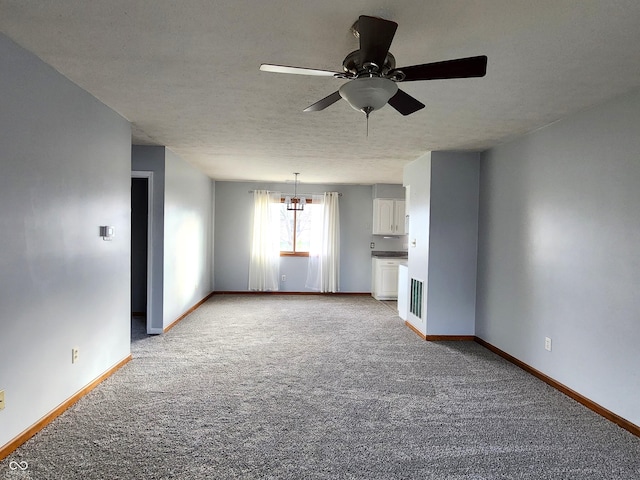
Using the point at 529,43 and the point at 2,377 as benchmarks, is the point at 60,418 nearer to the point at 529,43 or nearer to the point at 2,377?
the point at 2,377

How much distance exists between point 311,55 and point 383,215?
540cm

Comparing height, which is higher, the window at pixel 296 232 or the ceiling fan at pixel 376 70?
the ceiling fan at pixel 376 70

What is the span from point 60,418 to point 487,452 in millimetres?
2747

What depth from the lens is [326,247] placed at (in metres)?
7.38

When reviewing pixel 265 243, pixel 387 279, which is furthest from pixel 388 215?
pixel 265 243

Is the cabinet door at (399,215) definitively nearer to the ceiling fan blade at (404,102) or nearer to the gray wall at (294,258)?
the gray wall at (294,258)

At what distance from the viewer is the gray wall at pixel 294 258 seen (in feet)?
24.3

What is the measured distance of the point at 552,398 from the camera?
2928mm

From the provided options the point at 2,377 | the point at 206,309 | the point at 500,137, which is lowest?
the point at 206,309

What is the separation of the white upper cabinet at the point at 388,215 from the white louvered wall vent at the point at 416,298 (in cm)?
245

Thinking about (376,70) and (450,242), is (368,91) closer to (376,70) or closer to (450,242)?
(376,70)

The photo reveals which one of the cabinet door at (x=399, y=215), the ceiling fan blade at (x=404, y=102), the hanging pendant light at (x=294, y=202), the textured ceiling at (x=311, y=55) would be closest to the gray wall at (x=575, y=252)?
the textured ceiling at (x=311, y=55)

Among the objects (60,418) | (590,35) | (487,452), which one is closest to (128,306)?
(60,418)

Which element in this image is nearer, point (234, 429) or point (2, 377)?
point (2, 377)
